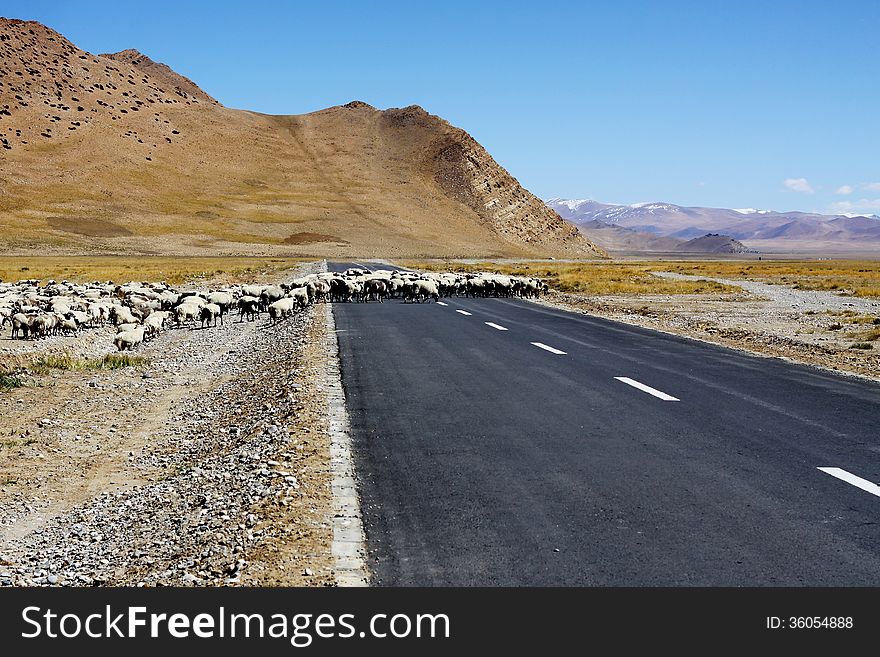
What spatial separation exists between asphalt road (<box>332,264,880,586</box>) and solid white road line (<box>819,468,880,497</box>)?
4cm

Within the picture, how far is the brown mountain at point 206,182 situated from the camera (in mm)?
140750

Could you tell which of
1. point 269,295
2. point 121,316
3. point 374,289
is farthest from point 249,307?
point 374,289

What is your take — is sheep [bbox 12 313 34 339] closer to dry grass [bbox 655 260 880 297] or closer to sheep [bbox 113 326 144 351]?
sheep [bbox 113 326 144 351]

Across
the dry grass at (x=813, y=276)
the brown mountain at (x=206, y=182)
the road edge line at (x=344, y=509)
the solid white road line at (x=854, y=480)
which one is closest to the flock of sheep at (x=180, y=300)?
the road edge line at (x=344, y=509)

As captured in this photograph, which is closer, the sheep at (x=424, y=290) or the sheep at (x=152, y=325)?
the sheep at (x=152, y=325)

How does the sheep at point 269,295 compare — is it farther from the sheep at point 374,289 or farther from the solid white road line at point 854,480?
the solid white road line at point 854,480

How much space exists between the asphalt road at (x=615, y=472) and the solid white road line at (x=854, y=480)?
37 mm

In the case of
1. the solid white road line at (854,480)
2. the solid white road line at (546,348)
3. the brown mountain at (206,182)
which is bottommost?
the solid white road line at (546,348)

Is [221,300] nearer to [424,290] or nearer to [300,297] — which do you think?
[300,297]

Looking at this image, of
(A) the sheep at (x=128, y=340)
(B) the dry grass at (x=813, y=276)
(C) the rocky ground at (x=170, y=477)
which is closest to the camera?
(C) the rocky ground at (x=170, y=477)

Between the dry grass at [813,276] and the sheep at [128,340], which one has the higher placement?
the sheep at [128,340]
